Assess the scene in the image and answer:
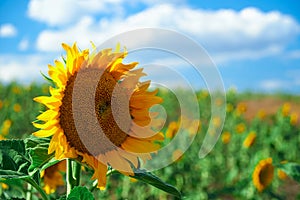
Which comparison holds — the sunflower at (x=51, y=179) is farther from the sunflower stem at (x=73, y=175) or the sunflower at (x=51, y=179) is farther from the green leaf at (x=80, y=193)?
the green leaf at (x=80, y=193)

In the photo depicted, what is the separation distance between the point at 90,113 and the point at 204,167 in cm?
373

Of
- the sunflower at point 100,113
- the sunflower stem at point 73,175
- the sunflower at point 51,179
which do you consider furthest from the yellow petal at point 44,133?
the sunflower at point 51,179

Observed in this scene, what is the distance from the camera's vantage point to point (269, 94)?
1417 cm

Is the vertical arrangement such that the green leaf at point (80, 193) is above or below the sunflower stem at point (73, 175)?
below

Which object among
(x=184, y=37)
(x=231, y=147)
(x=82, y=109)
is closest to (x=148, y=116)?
(x=82, y=109)

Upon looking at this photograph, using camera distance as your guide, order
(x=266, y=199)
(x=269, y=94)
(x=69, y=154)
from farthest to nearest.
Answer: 1. (x=269, y=94)
2. (x=266, y=199)
3. (x=69, y=154)

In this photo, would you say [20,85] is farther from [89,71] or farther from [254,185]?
[89,71]

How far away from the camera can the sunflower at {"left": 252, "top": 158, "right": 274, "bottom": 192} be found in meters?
3.47

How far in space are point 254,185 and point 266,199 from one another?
978mm

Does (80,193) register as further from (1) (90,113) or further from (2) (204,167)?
(2) (204,167)

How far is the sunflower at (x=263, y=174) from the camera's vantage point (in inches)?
137

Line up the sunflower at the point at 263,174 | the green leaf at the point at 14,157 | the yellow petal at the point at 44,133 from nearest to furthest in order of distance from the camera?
the yellow petal at the point at 44,133 < the green leaf at the point at 14,157 < the sunflower at the point at 263,174

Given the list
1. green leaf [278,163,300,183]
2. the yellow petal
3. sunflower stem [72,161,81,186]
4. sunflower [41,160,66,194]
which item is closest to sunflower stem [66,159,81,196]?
sunflower stem [72,161,81,186]

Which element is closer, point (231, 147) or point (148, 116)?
point (148, 116)
